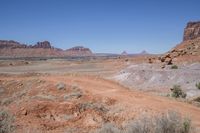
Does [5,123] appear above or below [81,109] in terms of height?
above

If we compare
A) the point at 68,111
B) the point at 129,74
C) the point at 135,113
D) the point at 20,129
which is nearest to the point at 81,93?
the point at 68,111

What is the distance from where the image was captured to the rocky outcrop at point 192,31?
109 m

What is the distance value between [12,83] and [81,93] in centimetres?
732

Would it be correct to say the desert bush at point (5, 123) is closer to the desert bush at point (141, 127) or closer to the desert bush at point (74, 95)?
the desert bush at point (141, 127)

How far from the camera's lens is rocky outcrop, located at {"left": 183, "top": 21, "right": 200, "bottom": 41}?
357 feet

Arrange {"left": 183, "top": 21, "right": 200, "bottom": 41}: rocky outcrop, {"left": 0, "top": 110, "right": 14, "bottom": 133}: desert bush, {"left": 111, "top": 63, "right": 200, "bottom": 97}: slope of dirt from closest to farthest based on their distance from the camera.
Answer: {"left": 0, "top": 110, "right": 14, "bottom": 133}: desert bush, {"left": 111, "top": 63, "right": 200, "bottom": 97}: slope of dirt, {"left": 183, "top": 21, "right": 200, "bottom": 41}: rocky outcrop

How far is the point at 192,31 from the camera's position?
366 ft

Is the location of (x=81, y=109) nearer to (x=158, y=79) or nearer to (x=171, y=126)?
(x=171, y=126)

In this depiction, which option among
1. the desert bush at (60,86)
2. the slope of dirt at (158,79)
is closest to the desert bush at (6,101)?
the desert bush at (60,86)

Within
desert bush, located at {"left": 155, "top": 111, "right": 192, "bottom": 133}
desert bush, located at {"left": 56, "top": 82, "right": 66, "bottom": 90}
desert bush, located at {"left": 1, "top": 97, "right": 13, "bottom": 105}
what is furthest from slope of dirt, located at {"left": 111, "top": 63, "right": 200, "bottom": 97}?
desert bush, located at {"left": 155, "top": 111, "right": 192, "bottom": 133}

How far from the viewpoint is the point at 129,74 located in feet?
121

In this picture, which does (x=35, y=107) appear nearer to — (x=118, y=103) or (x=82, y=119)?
(x=82, y=119)

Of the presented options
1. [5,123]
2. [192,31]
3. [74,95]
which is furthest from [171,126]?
[192,31]

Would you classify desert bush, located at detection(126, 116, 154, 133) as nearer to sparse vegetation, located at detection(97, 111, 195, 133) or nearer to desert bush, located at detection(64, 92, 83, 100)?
sparse vegetation, located at detection(97, 111, 195, 133)
